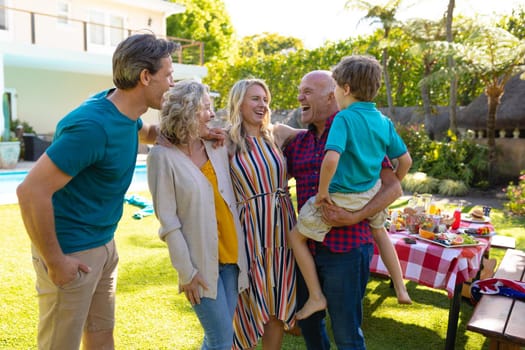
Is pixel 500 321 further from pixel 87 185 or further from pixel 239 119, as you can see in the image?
pixel 87 185

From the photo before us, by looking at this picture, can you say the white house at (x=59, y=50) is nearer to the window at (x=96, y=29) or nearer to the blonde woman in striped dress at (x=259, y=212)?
the window at (x=96, y=29)

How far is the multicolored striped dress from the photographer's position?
2.66m

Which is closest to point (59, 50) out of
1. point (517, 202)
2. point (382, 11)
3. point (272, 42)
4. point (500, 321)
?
point (382, 11)

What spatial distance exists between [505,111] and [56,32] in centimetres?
1575

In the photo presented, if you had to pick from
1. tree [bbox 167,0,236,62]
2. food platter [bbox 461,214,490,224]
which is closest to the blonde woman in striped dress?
food platter [bbox 461,214,490,224]

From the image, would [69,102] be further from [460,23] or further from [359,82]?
[359,82]

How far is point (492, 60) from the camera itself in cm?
1122

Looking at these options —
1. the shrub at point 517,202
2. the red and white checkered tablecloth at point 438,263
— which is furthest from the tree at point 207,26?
the red and white checkered tablecloth at point 438,263

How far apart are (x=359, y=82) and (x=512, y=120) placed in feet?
35.6

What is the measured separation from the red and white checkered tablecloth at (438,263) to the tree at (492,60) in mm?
8738

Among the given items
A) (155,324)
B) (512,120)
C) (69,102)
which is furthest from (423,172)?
(69,102)

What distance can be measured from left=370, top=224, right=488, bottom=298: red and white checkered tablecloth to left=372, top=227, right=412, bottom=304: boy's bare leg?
2.56 feet

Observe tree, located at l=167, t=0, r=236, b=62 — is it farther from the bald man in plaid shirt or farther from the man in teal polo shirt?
the man in teal polo shirt

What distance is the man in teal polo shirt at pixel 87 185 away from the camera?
1.91 metres
